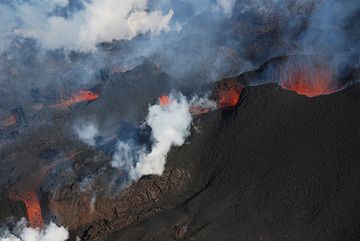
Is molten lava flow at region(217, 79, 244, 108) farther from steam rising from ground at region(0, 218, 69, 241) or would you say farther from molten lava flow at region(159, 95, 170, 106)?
steam rising from ground at region(0, 218, 69, 241)

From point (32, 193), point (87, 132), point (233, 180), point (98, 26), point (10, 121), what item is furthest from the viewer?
point (98, 26)

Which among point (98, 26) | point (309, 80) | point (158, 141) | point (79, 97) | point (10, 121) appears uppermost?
point (98, 26)

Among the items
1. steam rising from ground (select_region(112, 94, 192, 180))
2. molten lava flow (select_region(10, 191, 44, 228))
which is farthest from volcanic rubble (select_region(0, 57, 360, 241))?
steam rising from ground (select_region(112, 94, 192, 180))

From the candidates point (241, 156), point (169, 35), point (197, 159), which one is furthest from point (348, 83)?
point (169, 35)

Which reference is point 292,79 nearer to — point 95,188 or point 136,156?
point 136,156

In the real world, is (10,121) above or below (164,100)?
above

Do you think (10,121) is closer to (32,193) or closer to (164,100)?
(32,193)

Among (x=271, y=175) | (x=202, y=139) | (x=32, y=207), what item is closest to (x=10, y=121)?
(x=32, y=207)
